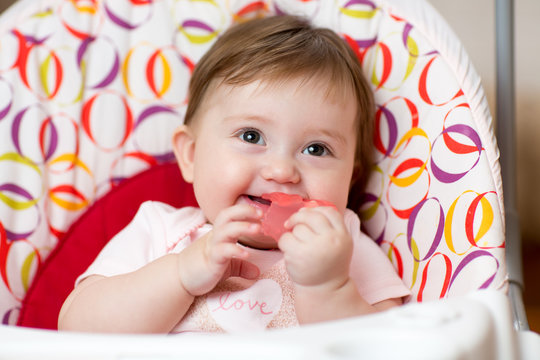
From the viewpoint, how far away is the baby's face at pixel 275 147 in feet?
3.01

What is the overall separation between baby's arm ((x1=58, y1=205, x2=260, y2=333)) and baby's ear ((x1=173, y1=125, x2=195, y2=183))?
270mm

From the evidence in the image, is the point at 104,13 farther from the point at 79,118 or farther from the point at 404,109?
the point at 404,109

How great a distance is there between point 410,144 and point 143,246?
46 cm

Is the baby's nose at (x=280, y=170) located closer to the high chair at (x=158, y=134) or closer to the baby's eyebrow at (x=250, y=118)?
the baby's eyebrow at (x=250, y=118)

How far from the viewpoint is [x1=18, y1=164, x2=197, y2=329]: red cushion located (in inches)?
41.3

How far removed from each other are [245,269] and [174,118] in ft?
1.36

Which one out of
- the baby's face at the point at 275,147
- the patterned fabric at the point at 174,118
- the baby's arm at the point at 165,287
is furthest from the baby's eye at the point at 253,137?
the patterned fabric at the point at 174,118

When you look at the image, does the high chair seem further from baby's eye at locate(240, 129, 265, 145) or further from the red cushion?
baby's eye at locate(240, 129, 265, 145)

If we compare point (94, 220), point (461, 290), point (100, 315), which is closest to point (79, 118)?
point (94, 220)

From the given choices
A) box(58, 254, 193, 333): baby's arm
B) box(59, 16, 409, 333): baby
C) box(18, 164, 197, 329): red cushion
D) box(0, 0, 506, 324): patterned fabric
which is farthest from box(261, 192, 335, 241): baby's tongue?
box(18, 164, 197, 329): red cushion

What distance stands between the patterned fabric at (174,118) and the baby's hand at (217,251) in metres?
0.29

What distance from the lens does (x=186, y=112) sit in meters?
1.13

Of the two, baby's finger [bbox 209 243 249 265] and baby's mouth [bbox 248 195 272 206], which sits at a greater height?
baby's finger [bbox 209 243 249 265]

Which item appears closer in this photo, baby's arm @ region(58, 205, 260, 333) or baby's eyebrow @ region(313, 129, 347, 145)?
baby's arm @ region(58, 205, 260, 333)
